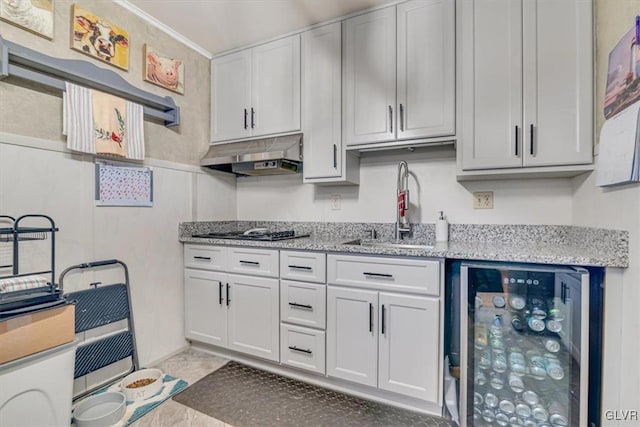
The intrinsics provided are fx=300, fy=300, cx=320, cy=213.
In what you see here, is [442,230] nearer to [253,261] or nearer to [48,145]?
[253,261]

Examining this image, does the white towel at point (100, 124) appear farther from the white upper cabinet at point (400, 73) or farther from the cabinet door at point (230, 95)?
the white upper cabinet at point (400, 73)

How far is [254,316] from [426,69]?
2.05m

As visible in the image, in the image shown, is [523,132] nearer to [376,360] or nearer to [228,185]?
[376,360]

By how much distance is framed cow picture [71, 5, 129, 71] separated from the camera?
72.2 inches

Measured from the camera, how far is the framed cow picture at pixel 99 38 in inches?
72.2

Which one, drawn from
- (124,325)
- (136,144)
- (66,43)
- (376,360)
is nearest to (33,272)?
(124,325)

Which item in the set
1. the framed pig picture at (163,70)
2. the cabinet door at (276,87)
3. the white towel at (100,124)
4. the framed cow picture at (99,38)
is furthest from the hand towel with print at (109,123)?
the cabinet door at (276,87)

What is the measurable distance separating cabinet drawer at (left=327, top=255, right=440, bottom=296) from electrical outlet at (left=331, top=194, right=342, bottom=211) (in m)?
0.77

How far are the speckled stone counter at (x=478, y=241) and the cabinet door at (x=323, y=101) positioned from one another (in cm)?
55

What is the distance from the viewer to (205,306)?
93.0 inches

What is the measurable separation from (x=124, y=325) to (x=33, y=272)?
0.67m

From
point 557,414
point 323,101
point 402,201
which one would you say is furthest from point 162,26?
point 557,414

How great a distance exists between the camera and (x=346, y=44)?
7.22 ft

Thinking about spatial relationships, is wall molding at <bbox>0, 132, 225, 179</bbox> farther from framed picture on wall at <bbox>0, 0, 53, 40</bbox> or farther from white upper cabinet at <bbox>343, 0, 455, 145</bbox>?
white upper cabinet at <bbox>343, 0, 455, 145</bbox>
